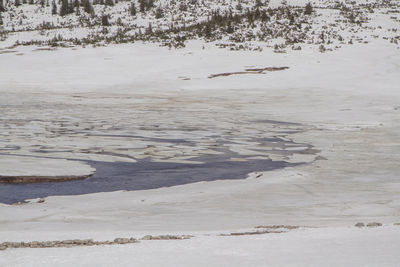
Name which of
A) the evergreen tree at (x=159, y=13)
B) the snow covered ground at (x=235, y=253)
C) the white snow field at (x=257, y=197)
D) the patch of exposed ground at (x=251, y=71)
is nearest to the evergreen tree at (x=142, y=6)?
the evergreen tree at (x=159, y=13)

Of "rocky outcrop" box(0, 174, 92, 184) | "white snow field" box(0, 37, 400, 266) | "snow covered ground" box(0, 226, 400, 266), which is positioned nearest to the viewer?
"snow covered ground" box(0, 226, 400, 266)

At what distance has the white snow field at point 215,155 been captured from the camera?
3.35m

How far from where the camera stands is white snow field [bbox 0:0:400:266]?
3352 mm

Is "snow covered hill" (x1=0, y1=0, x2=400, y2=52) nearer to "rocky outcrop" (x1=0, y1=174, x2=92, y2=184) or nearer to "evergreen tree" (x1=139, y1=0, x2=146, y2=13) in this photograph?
"evergreen tree" (x1=139, y1=0, x2=146, y2=13)

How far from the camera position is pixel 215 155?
8961 millimetres

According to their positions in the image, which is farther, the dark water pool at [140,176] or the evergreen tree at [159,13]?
the evergreen tree at [159,13]

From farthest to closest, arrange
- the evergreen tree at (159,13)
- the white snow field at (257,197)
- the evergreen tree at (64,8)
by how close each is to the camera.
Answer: the evergreen tree at (64,8) < the evergreen tree at (159,13) < the white snow field at (257,197)

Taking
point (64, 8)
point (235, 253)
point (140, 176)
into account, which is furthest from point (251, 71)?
point (64, 8)

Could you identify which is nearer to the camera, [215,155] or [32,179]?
[32,179]

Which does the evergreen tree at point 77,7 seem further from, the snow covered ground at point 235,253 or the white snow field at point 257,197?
the snow covered ground at point 235,253

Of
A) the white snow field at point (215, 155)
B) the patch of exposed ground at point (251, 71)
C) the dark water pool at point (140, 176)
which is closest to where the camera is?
the white snow field at point (215, 155)

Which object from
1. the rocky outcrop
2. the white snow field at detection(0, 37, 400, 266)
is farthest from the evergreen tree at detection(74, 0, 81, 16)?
the rocky outcrop

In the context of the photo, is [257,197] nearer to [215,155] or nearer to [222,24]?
[215,155]

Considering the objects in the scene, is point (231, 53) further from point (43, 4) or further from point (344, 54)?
point (43, 4)
